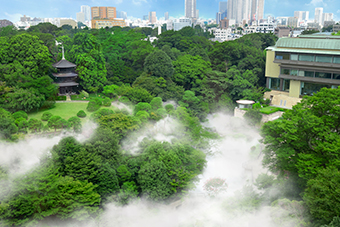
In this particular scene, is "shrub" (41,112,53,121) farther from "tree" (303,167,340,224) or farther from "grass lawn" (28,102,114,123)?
"tree" (303,167,340,224)

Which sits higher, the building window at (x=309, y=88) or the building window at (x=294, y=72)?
the building window at (x=294, y=72)

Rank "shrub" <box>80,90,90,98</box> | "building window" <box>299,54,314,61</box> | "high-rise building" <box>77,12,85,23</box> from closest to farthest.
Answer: "shrub" <box>80,90,90,98</box> < "building window" <box>299,54,314,61</box> < "high-rise building" <box>77,12,85,23</box>

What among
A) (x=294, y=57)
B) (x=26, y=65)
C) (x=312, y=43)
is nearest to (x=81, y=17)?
(x=26, y=65)

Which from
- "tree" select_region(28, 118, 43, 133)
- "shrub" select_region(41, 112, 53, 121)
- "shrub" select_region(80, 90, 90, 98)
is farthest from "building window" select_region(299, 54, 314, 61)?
"tree" select_region(28, 118, 43, 133)

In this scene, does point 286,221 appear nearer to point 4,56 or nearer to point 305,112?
point 305,112

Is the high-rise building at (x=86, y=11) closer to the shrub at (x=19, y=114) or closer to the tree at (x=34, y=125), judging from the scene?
the shrub at (x=19, y=114)

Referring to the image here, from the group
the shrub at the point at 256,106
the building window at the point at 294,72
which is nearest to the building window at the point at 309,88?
the building window at the point at 294,72
